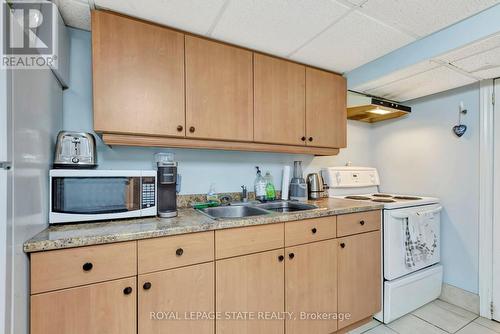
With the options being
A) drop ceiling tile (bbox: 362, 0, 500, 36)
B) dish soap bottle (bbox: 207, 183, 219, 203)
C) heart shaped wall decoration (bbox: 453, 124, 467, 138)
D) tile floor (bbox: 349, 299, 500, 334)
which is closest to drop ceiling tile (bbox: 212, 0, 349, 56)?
drop ceiling tile (bbox: 362, 0, 500, 36)

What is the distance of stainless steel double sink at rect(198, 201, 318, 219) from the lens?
5.71 feet

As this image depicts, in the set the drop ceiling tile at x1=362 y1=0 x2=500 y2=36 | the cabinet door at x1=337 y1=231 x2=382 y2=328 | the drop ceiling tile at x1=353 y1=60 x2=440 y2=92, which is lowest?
the cabinet door at x1=337 y1=231 x2=382 y2=328

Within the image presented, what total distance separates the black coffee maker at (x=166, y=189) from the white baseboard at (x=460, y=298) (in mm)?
2567

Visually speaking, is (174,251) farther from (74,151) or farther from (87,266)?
(74,151)

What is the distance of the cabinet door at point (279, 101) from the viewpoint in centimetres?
175

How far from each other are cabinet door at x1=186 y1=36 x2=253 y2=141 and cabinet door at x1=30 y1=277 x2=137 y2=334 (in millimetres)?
922

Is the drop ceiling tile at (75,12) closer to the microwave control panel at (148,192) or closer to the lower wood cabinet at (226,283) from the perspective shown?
the microwave control panel at (148,192)

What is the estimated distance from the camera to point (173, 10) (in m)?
1.31

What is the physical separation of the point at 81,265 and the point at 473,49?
2491 mm

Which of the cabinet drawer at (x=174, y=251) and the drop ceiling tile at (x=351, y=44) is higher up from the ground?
the drop ceiling tile at (x=351, y=44)

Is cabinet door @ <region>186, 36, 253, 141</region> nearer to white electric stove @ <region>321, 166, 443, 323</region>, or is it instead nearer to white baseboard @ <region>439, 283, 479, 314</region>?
white electric stove @ <region>321, 166, 443, 323</region>

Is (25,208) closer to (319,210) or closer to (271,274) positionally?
(271,274)

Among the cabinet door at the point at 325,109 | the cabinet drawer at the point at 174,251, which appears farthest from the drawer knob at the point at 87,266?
the cabinet door at the point at 325,109

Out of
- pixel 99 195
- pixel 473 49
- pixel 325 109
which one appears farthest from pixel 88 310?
pixel 473 49
